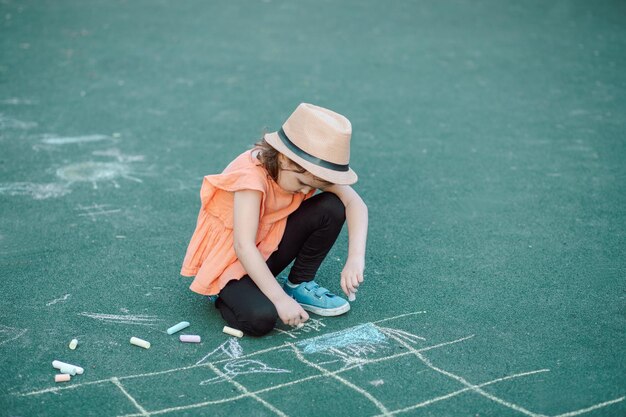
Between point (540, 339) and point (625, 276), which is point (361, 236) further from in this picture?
point (625, 276)

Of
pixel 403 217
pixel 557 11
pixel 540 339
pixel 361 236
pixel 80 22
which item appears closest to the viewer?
pixel 540 339

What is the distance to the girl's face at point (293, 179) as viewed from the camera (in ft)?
10.4

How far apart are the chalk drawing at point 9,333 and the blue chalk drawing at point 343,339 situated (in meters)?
1.18

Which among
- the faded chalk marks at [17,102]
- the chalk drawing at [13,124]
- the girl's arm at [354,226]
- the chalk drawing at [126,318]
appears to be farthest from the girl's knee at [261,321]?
the faded chalk marks at [17,102]

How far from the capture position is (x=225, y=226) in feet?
11.0

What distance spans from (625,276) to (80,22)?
7277mm

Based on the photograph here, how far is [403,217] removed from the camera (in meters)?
4.55

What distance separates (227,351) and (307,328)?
0.39 m

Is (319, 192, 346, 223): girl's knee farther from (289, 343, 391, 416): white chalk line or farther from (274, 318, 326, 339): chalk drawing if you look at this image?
(289, 343, 391, 416): white chalk line

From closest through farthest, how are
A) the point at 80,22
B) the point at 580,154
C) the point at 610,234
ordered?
the point at 610,234 < the point at 580,154 < the point at 80,22

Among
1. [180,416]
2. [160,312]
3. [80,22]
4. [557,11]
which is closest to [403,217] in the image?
[160,312]

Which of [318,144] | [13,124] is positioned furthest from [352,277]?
[13,124]

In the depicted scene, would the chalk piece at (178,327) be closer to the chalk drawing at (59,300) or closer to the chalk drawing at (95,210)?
the chalk drawing at (59,300)

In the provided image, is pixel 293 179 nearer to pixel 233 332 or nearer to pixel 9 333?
pixel 233 332
